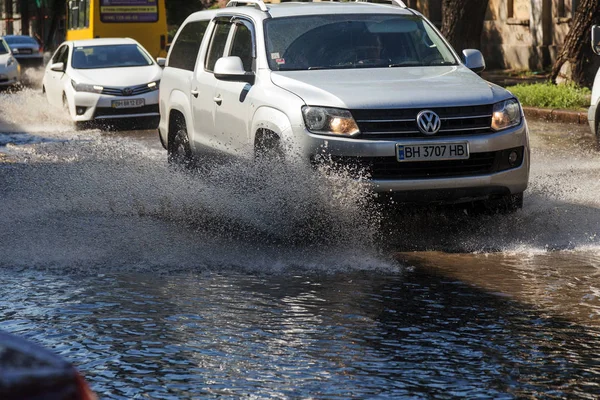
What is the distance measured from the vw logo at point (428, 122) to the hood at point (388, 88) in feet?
0.19

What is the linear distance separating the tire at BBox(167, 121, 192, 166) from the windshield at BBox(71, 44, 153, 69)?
10622 millimetres

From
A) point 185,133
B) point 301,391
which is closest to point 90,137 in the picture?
point 185,133

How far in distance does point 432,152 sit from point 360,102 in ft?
1.92

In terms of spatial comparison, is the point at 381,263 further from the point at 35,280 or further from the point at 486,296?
the point at 35,280

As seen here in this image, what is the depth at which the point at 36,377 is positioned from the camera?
2.54m

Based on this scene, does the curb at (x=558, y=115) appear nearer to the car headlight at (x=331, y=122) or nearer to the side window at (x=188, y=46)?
the side window at (x=188, y=46)

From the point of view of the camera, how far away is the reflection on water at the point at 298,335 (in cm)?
507

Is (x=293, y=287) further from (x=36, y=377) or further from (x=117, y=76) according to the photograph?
(x=117, y=76)

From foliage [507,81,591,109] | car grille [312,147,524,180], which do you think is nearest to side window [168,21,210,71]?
car grille [312,147,524,180]

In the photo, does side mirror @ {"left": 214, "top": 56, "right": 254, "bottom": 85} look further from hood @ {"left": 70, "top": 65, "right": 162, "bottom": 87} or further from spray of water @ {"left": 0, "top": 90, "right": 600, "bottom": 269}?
hood @ {"left": 70, "top": 65, "right": 162, "bottom": 87}

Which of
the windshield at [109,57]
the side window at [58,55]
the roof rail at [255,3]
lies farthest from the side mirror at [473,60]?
the side window at [58,55]

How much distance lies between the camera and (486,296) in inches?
273

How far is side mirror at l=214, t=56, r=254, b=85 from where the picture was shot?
965 cm

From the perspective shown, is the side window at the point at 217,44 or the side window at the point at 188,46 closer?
the side window at the point at 217,44
